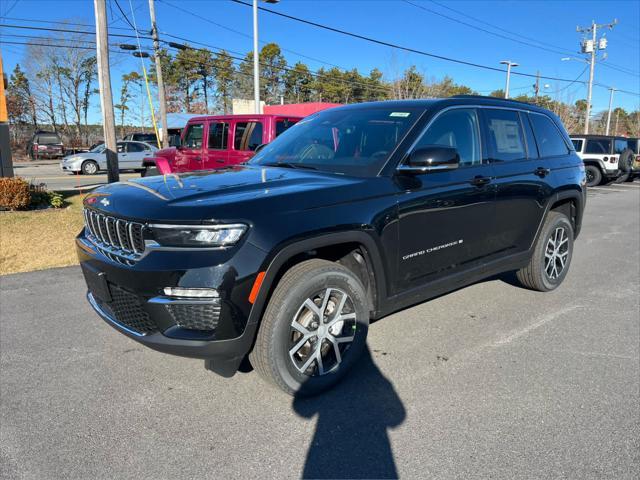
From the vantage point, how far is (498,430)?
270 centimetres

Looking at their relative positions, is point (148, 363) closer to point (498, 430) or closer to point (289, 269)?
point (289, 269)

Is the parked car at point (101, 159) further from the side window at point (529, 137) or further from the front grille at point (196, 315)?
the front grille at point (196, 315)

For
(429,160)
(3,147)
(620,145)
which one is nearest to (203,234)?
(429,160)

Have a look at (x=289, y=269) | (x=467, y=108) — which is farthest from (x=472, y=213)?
(x=289, y=269)

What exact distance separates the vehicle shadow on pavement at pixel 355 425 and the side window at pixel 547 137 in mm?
3026

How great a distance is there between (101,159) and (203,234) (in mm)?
23134

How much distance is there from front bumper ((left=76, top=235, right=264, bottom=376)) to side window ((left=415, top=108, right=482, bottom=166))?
1837 millimetres

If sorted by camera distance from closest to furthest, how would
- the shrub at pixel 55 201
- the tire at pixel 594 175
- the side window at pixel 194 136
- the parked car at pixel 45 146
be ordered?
the shrub at pixel 55 201 < the side window at pixel 194 136 < the tire at pixel 594 175 < the parked car at pixel 45 146

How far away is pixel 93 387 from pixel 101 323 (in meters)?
1.16

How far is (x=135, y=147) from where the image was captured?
77.0 feet

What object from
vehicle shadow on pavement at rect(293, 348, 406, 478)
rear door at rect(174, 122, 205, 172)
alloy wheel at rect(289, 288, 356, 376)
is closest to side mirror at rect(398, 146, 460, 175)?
alloy wheel at rect(289, 288, 356, 376)

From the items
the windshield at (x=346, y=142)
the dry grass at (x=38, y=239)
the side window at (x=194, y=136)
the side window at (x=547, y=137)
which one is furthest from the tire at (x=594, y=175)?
the dry grass at (x=38, y=239)

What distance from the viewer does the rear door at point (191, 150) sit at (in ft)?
34.7

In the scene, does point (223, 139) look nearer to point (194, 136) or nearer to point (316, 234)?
point (194, 136)
